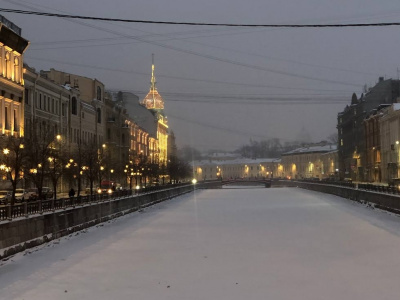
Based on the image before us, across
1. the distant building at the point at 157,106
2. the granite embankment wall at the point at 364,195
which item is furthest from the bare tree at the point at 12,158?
the distant building at the point at 157,106

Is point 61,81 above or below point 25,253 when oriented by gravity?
above

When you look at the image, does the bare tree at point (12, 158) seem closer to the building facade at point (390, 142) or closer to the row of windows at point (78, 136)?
the row of windows at point (78, 136)

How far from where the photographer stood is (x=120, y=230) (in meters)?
35.7

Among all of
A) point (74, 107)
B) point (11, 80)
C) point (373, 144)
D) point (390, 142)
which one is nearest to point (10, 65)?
point (11, 80)

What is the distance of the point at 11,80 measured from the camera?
52344 millimetres

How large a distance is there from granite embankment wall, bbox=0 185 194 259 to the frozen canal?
51 cm

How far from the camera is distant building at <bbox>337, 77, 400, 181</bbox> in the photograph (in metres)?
Result: 110

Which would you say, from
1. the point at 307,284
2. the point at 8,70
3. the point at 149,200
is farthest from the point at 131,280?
the point at 149,200

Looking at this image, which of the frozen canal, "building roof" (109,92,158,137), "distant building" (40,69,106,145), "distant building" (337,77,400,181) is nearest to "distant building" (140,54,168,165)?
"building roof" (109,92,158,137)

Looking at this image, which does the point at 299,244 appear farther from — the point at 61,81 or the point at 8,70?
the point at 61,81

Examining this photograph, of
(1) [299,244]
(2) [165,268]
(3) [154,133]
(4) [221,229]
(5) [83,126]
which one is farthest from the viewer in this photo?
(3) [154,133]

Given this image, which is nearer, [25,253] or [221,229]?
[25,253]

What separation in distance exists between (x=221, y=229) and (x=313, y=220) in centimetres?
884

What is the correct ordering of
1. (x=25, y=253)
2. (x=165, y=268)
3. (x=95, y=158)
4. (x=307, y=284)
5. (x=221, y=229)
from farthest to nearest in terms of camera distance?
(x=95, y=158)
(x=221, y=229)
(x=25, y=253)
(x=165, y=268)
(x=307, y=284)
